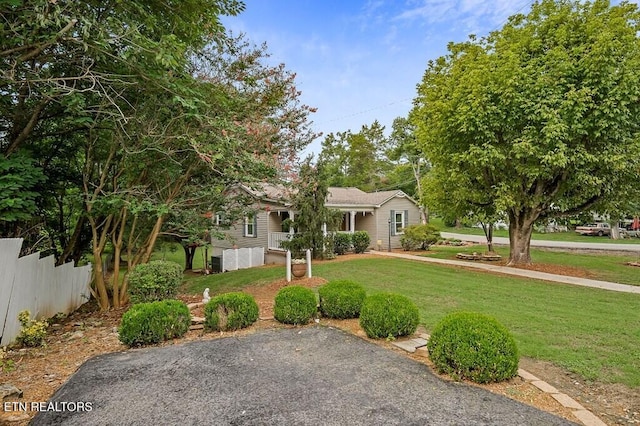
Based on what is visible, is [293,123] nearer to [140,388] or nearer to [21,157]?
[21,157]

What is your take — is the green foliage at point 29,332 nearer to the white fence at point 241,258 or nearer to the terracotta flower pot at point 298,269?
the terracotta flower pot at point 298,269

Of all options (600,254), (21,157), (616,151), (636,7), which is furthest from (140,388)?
(600,254)

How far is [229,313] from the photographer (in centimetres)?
557

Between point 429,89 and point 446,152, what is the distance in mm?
2706

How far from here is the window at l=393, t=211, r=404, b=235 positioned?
20047 millimetres

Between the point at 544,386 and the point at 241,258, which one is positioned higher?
the point at 241,258

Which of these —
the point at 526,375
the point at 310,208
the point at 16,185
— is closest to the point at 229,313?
the point at 16,185

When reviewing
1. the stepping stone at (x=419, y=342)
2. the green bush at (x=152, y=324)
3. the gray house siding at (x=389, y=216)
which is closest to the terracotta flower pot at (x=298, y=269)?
the green bush at (x=152, y=324)

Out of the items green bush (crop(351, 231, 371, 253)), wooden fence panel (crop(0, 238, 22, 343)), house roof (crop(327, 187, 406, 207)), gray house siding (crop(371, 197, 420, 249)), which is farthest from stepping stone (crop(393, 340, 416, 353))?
gray house siding (crop(371, 197, 420, 249))

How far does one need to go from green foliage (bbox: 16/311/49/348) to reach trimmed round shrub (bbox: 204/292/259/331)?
2.33m

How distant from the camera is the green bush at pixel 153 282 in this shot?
644 centimetres

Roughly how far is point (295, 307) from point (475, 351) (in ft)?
9.59

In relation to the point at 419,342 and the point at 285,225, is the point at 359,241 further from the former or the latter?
the point at 419,342

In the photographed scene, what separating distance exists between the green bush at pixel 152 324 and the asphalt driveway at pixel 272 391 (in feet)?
0.90
